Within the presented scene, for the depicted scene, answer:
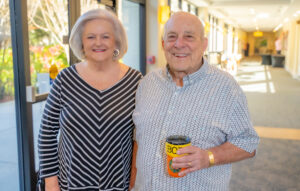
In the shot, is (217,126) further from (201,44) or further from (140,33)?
(140,33)

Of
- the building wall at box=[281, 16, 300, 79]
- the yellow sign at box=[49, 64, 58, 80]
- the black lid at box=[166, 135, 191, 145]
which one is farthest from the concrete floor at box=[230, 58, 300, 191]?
the building wall at box=[281, 16, 300, 79]

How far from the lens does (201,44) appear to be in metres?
1.35

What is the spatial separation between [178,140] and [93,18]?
0.71 m

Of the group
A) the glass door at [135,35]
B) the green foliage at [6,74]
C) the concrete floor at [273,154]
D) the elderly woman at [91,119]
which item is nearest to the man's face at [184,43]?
the elderly woman at [91,119]

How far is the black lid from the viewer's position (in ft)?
3.69

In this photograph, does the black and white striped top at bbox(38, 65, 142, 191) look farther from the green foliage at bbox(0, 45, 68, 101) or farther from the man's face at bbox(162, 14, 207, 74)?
the green foliage at bbox(0, 45, 68, 101)

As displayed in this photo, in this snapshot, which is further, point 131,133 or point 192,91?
point 131,133

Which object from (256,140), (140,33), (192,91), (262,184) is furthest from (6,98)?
(140,33)

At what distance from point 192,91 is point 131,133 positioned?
0.39 m

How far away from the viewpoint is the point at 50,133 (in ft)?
4.88

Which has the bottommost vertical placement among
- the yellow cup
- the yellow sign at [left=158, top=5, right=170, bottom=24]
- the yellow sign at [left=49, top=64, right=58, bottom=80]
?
the yellow cup

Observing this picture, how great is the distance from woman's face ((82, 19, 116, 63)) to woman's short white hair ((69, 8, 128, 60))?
0.07 feet

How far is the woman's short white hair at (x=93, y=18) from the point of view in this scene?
147 centimetres

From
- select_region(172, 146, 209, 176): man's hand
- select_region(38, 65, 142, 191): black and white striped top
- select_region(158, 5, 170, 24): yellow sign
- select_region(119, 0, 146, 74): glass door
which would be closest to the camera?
select_region(172, 146, 209, 176): man's hand
